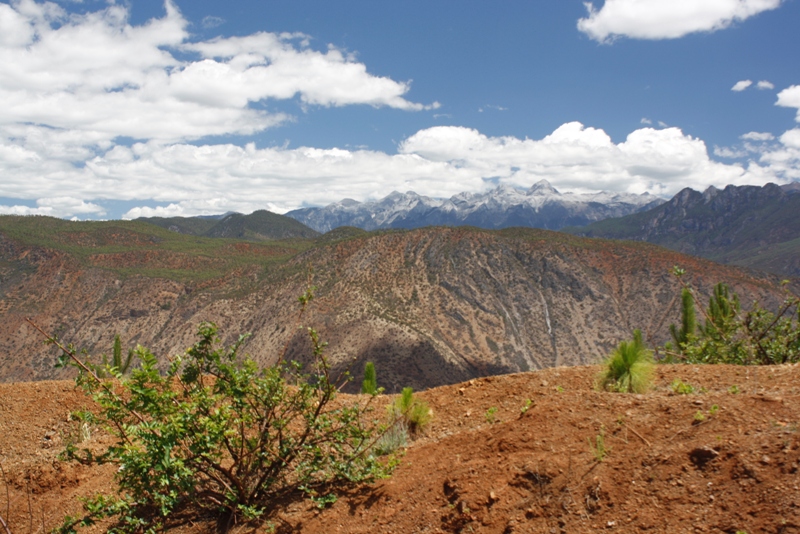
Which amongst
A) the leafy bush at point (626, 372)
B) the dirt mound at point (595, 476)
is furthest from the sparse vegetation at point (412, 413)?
the leafy bush at point (626, 372)

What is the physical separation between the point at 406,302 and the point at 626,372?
1966 inches

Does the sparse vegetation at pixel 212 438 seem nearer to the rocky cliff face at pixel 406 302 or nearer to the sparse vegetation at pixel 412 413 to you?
the sparse vegetation at pixel 412 413

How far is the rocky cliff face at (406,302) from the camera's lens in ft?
170

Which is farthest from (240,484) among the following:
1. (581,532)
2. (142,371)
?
(581,532)

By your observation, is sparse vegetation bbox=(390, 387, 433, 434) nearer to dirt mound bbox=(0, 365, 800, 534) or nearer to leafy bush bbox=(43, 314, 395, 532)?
dirt mound bbox=(0, 365, 800, 534)

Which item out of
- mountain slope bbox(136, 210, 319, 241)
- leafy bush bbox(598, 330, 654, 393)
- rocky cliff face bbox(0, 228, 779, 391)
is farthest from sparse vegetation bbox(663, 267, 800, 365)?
mountain slope bbox(136, 210, 319, 241)

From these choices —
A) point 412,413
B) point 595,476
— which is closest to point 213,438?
point 412,413

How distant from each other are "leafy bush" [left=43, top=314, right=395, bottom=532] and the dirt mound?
34cm

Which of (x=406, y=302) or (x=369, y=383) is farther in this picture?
(x=406, y=302)

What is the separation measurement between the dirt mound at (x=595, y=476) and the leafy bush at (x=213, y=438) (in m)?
0.34

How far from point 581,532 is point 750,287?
210ft

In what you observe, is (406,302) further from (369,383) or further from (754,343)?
(754,343)

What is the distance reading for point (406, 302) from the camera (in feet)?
187

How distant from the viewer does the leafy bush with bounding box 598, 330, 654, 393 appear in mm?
7102
